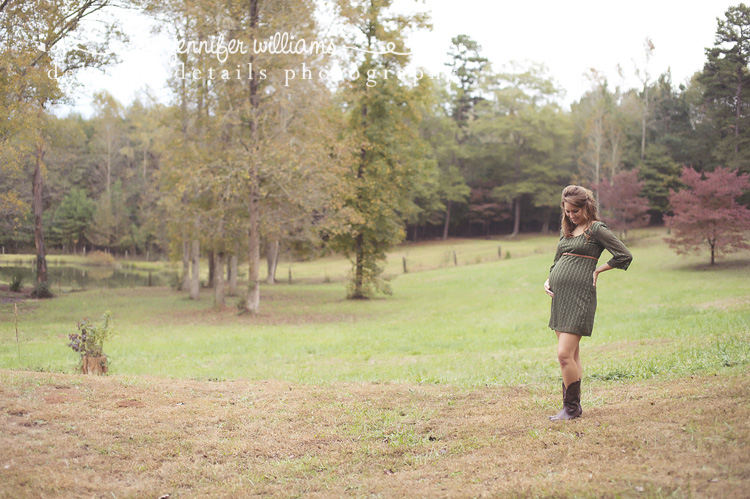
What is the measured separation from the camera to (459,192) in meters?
58.9

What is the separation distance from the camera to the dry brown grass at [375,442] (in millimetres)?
3771

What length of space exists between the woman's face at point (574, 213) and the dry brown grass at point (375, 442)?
5.97ft

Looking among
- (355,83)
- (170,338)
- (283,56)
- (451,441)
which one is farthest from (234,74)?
(451,441)

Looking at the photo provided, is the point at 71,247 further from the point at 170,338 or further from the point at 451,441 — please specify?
the point at 451,441

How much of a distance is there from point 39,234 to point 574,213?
15.3m

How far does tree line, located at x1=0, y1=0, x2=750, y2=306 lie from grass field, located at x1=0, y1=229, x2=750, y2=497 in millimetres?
3985

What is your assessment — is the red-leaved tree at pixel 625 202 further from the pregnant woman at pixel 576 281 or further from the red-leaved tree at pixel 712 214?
the pregnant woman at pixel 576 281

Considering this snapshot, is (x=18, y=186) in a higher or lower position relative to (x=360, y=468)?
higher

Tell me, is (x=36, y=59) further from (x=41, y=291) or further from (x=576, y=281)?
(x=576, y=281)

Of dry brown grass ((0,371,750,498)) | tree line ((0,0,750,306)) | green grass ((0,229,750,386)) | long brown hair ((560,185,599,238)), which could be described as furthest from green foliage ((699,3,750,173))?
long brown hair ((560,185,599,238))

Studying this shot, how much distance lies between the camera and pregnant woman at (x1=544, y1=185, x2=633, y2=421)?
16.0 feet

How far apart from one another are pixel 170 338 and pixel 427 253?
3941 centimetres

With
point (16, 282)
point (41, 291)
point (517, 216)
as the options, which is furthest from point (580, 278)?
point (517, 216)

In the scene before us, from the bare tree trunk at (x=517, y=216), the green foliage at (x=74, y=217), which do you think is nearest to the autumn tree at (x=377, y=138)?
the green foliage at (x=74, y=217)
